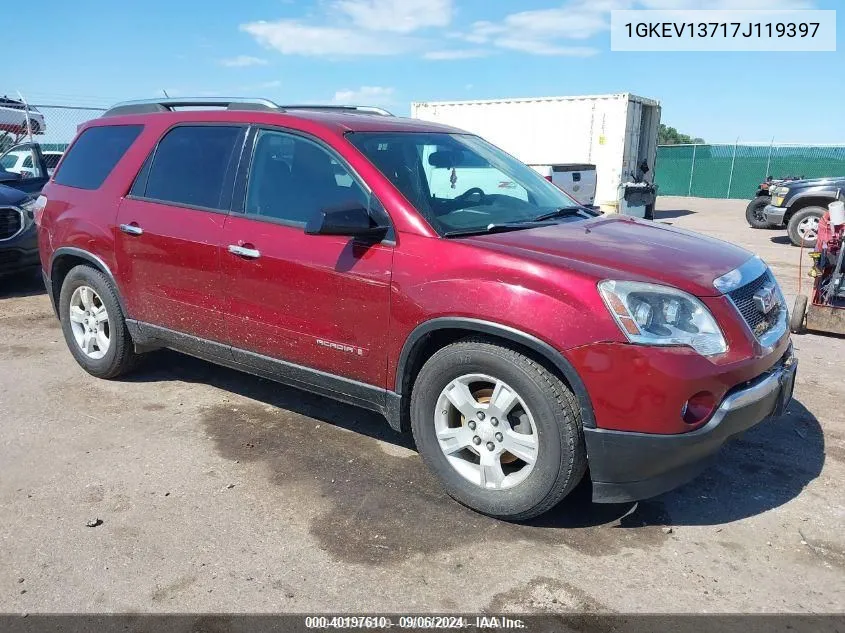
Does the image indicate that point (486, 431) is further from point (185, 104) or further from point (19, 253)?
point (19, 253)

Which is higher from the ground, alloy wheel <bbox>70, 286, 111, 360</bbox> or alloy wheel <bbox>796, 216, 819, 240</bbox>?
alloy wheel <bbox>70, 286, 111, 360</bbox>

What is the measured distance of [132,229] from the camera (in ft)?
14.8

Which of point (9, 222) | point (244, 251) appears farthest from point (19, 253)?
point (244, 251)

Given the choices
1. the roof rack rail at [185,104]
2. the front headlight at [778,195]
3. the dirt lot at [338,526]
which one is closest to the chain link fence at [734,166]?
the front headlight at [778,195]

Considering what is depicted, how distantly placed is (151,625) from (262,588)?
423 millimetres

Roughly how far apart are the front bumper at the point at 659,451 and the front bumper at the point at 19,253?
24.5 ft

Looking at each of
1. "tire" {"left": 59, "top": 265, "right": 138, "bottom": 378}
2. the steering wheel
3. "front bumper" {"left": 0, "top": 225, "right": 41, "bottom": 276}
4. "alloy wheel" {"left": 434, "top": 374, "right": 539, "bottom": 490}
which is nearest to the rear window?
"tire" {"left": 59, "top": 265, "right": 138, "bottom": 378}

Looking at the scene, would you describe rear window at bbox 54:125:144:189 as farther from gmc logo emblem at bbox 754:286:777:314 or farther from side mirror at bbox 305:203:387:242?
gmc logo emblem at bbox 754:286:777:314

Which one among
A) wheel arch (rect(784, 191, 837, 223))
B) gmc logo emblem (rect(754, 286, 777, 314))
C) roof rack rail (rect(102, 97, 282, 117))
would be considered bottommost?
wheel arch (rect(784, 191, 837, 223))

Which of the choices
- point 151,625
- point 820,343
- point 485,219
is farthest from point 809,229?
point 151,625

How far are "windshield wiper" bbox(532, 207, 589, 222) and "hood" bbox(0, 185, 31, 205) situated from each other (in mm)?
6902

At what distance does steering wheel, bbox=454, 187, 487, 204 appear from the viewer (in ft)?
12.5

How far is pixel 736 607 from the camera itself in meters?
2.70

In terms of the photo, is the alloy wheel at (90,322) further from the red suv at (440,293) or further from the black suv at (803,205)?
the black suv at (803,205)
